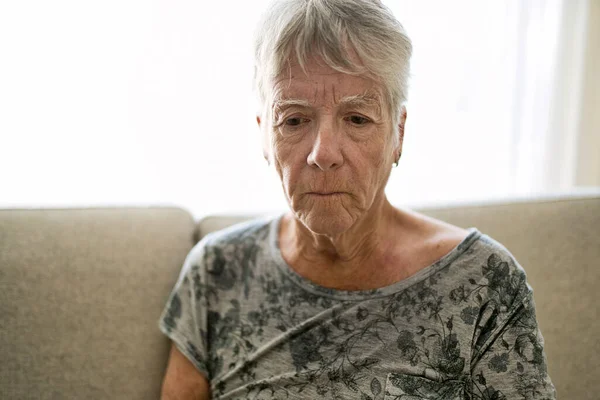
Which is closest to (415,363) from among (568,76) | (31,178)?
(31,178)

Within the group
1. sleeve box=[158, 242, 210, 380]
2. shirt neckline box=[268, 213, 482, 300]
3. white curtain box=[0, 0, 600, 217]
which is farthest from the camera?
white curtain box=[0, 0, 600, 217]

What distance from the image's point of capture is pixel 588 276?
1.37 meters

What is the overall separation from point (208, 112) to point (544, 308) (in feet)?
3.95

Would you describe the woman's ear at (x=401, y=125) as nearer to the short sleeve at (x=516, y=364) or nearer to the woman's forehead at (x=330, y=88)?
the woman's forehead at (x=330, y=88)

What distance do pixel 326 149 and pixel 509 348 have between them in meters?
0.52

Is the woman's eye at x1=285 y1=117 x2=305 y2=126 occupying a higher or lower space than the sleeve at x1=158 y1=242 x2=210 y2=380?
higher

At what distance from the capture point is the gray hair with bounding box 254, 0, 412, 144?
102 centimetres

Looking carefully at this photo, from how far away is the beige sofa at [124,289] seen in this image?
130cm

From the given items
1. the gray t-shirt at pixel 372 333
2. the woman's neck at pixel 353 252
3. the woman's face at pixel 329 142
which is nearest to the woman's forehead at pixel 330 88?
the woman's face at pixel 329 142

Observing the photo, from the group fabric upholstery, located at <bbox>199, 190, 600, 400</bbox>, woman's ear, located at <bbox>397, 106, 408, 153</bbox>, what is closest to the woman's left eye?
woman's ear, located at <bbox>397, 106, 408, 153</bbox>

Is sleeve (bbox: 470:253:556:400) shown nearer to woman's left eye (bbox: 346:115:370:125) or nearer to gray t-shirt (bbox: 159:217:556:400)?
gray t-shirt (bbox: 159:217:556:400)

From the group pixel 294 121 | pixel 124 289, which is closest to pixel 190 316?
pixel 124 289

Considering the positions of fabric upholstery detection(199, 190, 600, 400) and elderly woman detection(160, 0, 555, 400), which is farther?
fabric upholstery detection(199, 190, 600, 400)

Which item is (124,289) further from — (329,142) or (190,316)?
(329,142)
